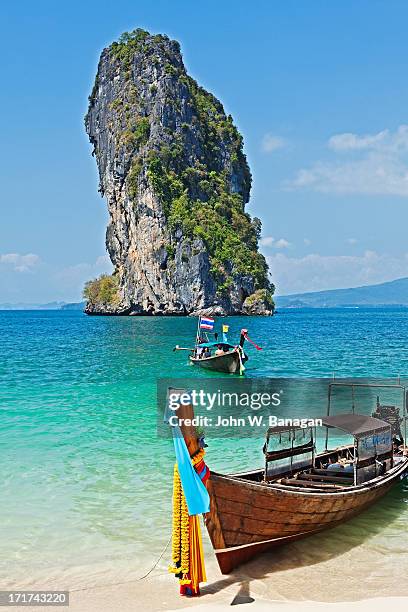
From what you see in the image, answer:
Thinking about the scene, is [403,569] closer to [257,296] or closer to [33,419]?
[33,419]

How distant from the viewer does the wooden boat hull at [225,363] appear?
31203 millimetres

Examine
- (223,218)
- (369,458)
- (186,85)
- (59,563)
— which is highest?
(186,85)

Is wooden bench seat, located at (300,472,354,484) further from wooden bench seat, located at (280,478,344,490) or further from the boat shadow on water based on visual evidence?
the boat shadow on water

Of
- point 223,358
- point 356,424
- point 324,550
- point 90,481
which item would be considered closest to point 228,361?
point 223,358

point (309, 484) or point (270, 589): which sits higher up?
point (309, 484)

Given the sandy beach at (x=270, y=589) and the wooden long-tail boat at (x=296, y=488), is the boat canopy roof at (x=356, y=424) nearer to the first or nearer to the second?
the wooden long-tail boat at (x=296, y=488)

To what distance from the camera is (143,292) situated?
106375 mm

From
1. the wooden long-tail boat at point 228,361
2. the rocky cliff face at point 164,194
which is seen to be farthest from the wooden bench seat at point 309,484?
the rocky cliff face at point 164,194

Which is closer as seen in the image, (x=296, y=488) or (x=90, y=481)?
(x=296, y=488)

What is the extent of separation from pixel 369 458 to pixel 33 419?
36.1ft

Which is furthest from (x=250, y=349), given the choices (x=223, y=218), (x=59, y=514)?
(x=223, y=218)

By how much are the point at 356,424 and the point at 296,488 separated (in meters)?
2.50

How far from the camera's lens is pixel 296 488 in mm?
8617

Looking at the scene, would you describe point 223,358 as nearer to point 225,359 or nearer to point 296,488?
point 225,359
